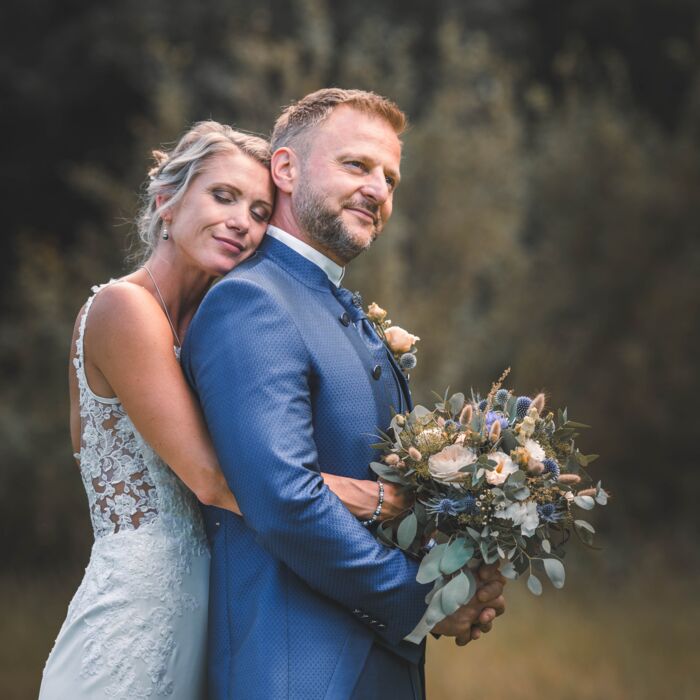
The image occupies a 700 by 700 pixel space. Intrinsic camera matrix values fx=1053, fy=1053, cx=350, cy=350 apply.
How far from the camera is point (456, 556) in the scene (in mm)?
2588

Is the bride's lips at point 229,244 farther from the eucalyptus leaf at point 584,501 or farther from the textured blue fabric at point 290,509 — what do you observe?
the eucalyptus leaf at point 584,501

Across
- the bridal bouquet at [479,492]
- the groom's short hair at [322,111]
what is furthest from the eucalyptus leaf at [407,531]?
the groom's short hair at [322,111]

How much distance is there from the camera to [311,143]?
119 inches

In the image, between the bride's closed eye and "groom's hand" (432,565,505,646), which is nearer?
"groom's hand" (432,565,505,646)

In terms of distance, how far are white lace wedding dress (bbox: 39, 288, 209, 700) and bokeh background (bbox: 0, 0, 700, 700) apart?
15.2 feet

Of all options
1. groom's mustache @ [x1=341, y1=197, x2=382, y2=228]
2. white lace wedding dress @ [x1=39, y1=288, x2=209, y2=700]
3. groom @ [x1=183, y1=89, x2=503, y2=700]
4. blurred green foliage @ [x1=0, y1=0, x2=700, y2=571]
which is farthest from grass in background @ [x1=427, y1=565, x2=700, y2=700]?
groom's mustache @ [x1=341, y1=197, x2=382, y2=228]

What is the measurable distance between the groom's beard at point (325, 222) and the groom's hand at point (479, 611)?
0.97 metres

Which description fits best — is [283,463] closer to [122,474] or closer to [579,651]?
[122,474]

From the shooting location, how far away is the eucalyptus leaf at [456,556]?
258 cm

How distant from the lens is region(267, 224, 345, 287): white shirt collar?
118 inches

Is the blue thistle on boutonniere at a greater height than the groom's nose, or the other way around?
the groom's nose

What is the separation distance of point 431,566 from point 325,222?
3.31 feet

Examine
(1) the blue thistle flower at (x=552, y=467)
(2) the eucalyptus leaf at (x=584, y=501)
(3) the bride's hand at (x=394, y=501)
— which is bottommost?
(3) the bride's hand at (x=394, y=501)

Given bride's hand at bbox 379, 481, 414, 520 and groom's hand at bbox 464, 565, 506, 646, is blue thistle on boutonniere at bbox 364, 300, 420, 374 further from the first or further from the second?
groom's hand at bbox 464, 565, 506, 646
